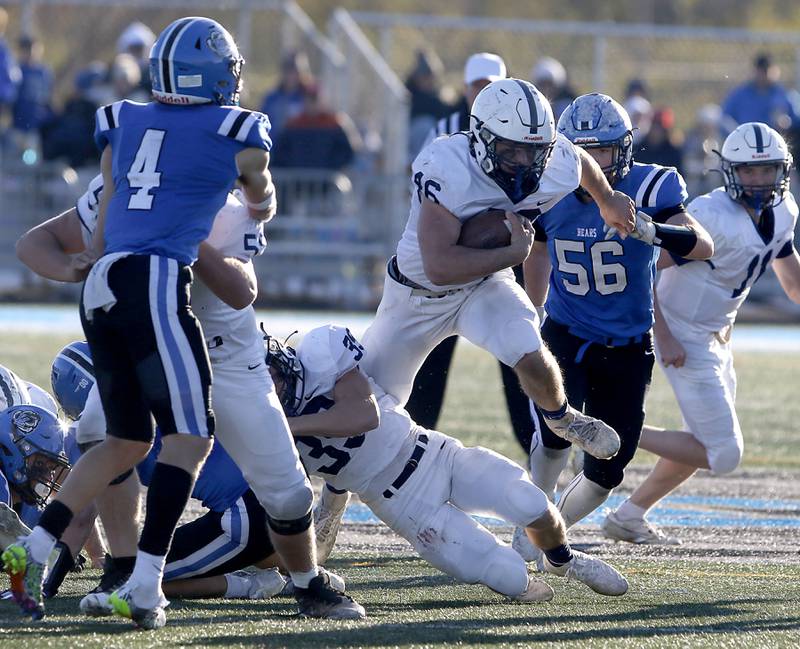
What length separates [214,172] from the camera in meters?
3.96

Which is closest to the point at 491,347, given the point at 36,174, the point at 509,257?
the point at 509,257

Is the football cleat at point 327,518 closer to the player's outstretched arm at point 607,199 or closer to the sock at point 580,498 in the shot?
the sock at point 580,498

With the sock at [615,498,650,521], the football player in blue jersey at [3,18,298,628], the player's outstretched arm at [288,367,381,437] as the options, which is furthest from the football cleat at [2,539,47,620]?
the sock at [615,498,650,521]

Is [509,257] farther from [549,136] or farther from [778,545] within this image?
[778,545]

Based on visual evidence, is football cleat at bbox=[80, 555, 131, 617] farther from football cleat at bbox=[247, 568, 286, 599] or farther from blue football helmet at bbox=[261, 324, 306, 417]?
blue football helmet at bbox=[261, 324, 306, 417]

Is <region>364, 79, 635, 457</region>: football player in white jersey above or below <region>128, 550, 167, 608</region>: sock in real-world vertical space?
above

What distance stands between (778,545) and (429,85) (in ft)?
27.1

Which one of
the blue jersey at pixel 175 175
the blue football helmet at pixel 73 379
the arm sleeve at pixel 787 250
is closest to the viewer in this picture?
the blue jersey at pixel 175 175

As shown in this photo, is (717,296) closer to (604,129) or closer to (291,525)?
(604,129)

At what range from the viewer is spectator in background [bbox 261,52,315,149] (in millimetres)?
14016

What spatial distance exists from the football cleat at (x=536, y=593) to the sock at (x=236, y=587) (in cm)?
81

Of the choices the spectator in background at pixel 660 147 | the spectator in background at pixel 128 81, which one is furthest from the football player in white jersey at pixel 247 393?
the spectator in background at pixel 660 147

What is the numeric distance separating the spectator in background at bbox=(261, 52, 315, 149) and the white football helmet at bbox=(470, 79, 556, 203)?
924 cm

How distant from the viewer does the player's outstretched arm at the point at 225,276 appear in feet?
13.3
